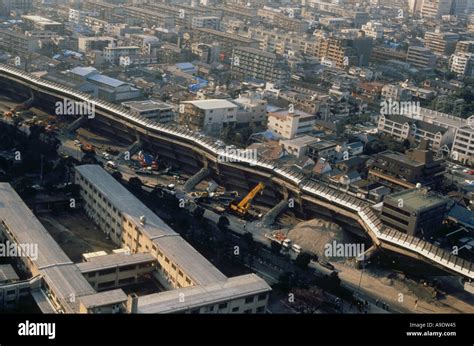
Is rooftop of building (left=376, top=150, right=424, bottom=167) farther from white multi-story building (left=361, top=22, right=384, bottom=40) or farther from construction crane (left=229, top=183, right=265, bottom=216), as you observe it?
white multi-story building (left=361, top=22, right=384, bottom=40)

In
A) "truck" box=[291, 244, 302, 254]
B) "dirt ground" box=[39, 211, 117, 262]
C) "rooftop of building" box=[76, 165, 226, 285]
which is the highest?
"rooftop of building" box=[76, 165, 226, 285]

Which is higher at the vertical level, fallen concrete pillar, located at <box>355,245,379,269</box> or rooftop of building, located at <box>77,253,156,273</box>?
rooftop of building, located at <box>77,253,156,273</box>

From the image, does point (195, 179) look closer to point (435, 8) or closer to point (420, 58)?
point (420, 58)

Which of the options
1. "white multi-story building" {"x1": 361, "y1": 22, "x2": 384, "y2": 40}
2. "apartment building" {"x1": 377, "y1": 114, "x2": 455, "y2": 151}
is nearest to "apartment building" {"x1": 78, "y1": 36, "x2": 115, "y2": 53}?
"apartment building" {"x1": 377, "y1": 114, "x2": 455, "y2": 151}

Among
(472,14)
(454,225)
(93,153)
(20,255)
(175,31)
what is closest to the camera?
(20,255)
